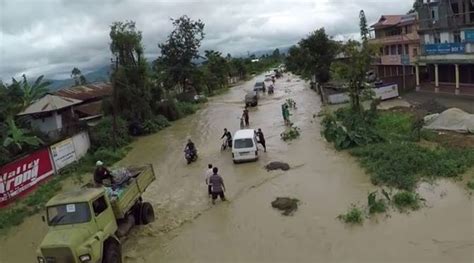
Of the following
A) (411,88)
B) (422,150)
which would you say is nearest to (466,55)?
(411,88)

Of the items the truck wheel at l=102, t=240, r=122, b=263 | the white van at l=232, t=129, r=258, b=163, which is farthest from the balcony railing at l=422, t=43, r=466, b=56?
the truck wheel at l=102, t=240, r=122, b=263

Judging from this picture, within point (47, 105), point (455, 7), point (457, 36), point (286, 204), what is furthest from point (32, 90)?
point (455, 7)

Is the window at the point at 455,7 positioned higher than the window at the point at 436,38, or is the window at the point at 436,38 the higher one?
the window at the point at 455,7

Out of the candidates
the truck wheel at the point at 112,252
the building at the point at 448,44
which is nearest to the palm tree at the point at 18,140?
the truck wheel at the point at 112,252

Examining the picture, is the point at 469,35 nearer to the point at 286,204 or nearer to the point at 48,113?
the point at 286,204

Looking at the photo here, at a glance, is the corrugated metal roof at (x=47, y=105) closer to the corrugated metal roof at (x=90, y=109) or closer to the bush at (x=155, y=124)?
the bush at (x=155, y=124)

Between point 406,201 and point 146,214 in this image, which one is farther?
point 146,214
